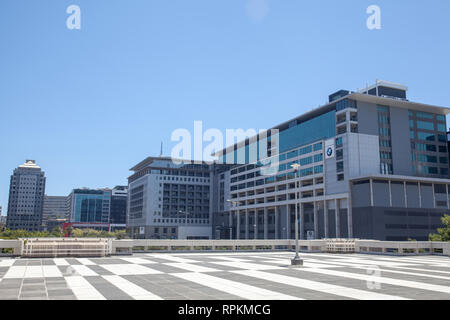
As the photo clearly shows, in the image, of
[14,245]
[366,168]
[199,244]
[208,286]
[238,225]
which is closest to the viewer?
[208,286]

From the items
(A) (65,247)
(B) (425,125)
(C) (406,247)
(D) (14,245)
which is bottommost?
(C) (406,247)

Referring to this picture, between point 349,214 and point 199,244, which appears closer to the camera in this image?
point 199,244

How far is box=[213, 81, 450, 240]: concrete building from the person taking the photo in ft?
288

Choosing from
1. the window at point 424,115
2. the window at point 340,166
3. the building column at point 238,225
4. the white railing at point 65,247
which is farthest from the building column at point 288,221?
the white railing at point 65,247

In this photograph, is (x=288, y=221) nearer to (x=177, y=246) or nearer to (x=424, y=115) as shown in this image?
(x=424, y=115)

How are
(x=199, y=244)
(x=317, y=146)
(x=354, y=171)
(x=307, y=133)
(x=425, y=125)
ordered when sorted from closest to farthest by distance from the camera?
(x=199, y=244), (x=354, y=171), (x=317, y=146), (x=425, y=125), (x=307, y=133)

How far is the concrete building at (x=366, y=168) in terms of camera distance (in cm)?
8769

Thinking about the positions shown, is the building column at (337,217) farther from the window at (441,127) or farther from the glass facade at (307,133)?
the window at (441,127)

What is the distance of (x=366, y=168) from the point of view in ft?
303

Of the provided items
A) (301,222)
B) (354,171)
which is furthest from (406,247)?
(301,222)

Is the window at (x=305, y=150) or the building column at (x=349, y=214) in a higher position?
the window at (x=305, y=150)

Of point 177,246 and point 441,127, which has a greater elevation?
point 441,127

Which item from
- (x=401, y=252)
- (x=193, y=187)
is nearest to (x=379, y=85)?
(x=401, y=252)

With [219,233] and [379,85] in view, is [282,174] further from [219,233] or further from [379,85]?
[219,233]
